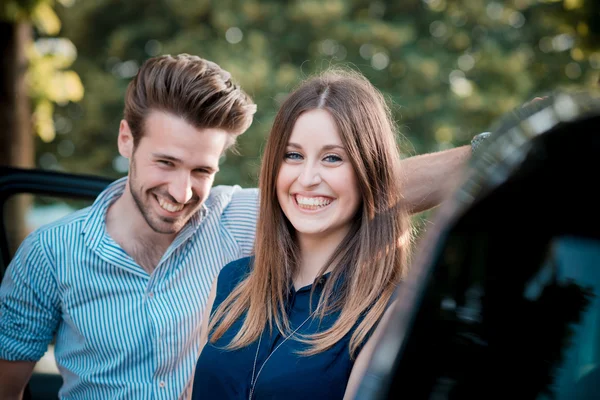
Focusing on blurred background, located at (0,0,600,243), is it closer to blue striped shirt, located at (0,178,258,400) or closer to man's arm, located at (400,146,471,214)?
blue striped shirt, located at (0,178,258,400)

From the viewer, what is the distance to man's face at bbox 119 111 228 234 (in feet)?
9.59

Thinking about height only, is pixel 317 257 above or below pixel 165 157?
below

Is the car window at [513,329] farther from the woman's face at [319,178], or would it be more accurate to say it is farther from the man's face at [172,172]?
the man's face at [172,172]

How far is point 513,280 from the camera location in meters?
1.05

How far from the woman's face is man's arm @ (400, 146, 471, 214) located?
0.42 m

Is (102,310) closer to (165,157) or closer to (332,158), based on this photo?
(165,157)

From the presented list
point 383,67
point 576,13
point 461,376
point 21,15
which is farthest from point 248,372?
point 383,67

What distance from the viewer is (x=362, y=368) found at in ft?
6.76

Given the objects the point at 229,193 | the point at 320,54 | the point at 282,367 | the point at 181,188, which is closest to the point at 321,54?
the point at 320,54

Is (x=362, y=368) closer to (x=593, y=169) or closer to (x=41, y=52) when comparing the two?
(x=593, y=169)

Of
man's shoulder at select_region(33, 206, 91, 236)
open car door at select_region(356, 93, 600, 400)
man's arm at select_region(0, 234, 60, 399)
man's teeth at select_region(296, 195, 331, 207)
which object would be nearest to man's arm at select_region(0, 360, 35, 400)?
man's arm at select_region(0, 234, 60, 399)

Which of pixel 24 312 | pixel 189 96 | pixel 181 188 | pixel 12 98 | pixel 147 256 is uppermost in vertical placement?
pixel 12 98

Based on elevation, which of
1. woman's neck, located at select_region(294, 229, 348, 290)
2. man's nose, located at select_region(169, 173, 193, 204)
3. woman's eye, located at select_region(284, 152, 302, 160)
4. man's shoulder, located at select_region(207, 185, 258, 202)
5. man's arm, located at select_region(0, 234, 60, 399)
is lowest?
man's arm, located at select_region(0, 234, 60, 399)

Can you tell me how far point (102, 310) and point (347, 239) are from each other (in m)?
1.02
